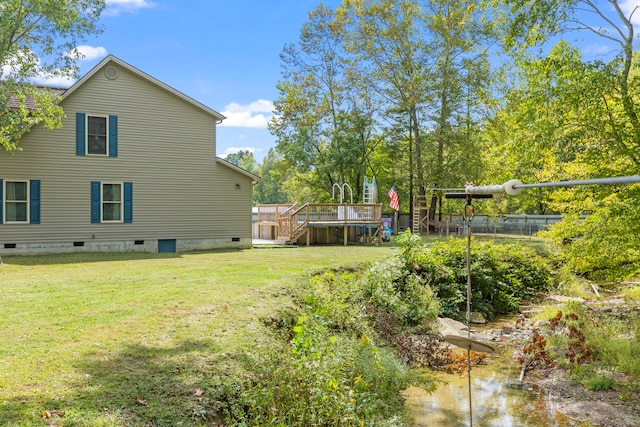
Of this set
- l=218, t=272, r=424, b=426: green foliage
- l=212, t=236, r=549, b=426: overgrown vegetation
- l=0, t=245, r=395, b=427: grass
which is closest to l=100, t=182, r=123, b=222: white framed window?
l=0, t=245, r=395, b=427: grass

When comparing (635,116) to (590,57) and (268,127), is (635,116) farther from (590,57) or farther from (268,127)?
(268,127)

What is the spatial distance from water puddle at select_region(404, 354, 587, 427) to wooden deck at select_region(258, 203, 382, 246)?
1359 cm

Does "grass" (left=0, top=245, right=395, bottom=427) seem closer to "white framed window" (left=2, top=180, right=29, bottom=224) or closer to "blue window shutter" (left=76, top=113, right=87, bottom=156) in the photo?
"white framed window" (left=2, top=180, right=29, bottom=224)

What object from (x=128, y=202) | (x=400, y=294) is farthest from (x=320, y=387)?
(x=128, y=202)

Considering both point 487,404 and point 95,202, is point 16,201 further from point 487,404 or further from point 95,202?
point 487,404

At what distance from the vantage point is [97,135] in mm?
16656

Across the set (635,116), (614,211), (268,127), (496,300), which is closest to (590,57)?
(635,116)

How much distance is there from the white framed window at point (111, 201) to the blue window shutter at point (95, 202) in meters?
0.17

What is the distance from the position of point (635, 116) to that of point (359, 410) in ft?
23.4

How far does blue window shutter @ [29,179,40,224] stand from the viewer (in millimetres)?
15539

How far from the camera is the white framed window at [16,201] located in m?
15.3

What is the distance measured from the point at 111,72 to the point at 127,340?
13501mm

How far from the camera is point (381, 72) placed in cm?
2831

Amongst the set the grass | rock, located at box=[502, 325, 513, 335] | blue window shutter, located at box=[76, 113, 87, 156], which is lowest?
rock, located at box=[502, 325, 513, 335]
